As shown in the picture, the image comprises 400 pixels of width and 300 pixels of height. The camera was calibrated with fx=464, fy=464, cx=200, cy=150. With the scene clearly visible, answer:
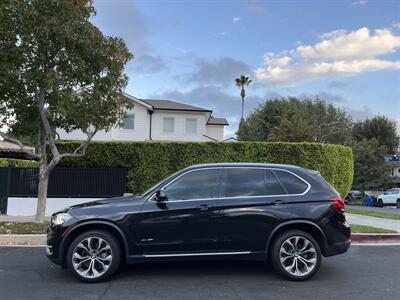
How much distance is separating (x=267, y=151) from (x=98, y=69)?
21.9ft

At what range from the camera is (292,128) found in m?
35.1

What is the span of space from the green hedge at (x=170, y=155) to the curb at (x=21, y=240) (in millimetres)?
5676

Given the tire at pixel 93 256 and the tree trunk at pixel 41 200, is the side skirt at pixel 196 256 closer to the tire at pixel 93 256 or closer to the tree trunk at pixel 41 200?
the tire at pixel 93 256

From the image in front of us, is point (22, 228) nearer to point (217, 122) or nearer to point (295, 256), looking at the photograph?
point (295, 256)

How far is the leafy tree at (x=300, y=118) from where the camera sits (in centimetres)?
4780

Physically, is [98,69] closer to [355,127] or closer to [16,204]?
[16,204]

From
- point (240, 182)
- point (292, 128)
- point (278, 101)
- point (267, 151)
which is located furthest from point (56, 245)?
point (278, 101)

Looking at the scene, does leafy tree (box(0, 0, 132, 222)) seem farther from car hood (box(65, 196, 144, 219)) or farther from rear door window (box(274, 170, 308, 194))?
rear door window (box(274, 170, 308, 194))

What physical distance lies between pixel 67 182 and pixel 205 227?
9.87 metres

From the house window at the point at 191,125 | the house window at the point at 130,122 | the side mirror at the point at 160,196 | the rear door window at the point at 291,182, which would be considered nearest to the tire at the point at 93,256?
the side mirror at the point at 160,196

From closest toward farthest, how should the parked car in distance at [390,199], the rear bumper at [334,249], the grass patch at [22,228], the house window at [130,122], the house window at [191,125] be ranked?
1. the rear bumper at [334,249]
2. the grass patch at [22,228]
3. the house window at [130,122]
4. the house window at [191,125]
5. the parked car in distance at [390,199]

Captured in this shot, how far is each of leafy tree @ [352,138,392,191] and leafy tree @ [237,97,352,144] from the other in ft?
8.87

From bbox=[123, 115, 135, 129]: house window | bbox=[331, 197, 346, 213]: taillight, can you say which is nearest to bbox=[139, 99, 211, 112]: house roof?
bbox=[123, 115, 135, 129]: house window

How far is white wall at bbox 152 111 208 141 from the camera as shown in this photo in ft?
119
